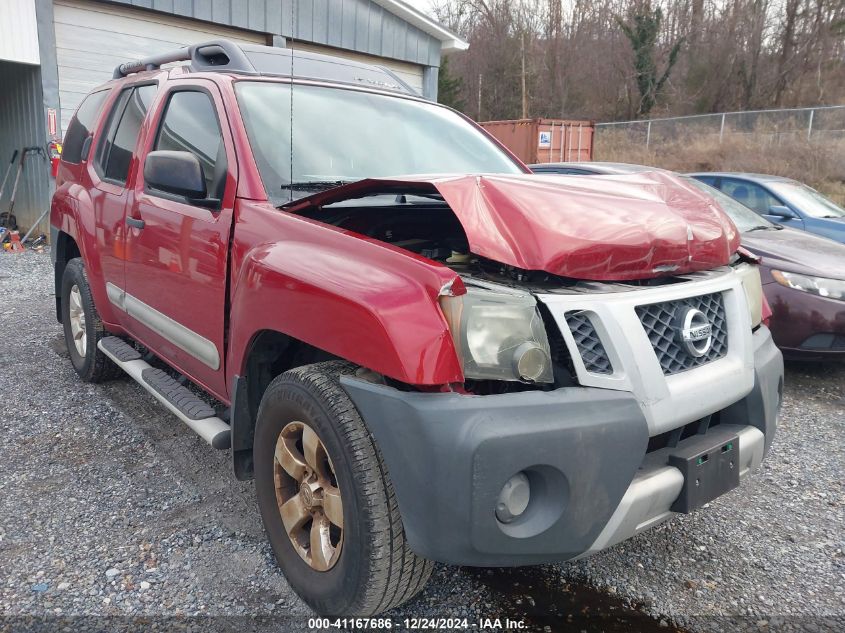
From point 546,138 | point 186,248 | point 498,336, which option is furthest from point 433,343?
point 546,138

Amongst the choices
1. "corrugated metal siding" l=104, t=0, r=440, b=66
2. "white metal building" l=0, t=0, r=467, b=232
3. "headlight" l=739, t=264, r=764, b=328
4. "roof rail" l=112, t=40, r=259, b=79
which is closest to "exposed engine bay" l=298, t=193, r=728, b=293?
"headlight" l=739, t=264, r=764, b=328

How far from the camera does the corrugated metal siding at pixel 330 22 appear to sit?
1080 centimetres

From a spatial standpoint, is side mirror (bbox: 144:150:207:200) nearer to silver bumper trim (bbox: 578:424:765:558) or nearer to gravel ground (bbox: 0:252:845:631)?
gravel ground (bbox: 0:252:845:631)

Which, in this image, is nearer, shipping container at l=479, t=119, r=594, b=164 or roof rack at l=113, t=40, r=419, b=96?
roof rack at l=113, t=40, r=419, b=96

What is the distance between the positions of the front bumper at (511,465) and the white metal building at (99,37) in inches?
320

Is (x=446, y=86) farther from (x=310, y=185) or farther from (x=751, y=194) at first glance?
(x=310, y=185)

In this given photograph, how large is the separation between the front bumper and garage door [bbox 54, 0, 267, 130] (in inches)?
404

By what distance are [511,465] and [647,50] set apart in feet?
113

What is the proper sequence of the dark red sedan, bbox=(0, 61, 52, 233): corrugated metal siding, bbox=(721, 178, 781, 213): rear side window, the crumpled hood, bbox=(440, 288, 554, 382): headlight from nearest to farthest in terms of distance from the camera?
bbox=(440, 288, 554, 382): headlight → the crumpled hood → the dark red sedan → bbox=(721, 178, 781, 213): rear side window → bbox=(0, 61, 52, 233): corrugated metal siding

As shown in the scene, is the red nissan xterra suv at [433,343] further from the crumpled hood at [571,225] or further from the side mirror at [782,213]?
the side mirror at [782,213]

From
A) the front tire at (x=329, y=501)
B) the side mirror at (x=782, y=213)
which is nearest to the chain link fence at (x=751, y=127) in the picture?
the side mirror at (x=782, y=213)

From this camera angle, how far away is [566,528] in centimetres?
179

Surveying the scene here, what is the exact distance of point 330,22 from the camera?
12289 mm

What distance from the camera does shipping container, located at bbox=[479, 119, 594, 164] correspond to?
57.6 ft
